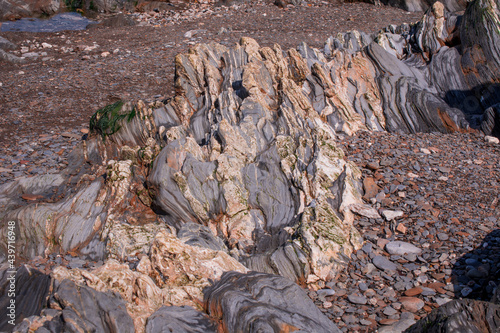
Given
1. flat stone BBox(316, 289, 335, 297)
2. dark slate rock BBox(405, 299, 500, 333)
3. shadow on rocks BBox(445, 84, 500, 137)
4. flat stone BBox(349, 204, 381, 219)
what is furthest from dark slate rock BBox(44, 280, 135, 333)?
shadow on rocks BBox(445, 84, 500, 137)

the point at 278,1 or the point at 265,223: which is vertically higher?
the point at 278,1

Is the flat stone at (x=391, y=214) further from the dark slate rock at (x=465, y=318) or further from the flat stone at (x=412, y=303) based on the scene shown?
the dark slate rock at (x=465, y=318)

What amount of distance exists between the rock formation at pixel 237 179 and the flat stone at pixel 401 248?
770 millimetres

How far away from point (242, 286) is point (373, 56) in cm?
1205

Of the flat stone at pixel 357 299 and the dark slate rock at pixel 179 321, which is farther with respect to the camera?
the flat stone at pixel 357 299

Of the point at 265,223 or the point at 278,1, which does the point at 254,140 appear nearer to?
the point at 265,223

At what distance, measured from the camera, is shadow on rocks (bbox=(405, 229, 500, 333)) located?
15.1 ft

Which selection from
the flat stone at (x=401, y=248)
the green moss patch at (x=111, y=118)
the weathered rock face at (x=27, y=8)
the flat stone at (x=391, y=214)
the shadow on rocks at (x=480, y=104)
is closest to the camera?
the flat stone at (x=401, y=248)

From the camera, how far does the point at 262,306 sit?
5766 mm

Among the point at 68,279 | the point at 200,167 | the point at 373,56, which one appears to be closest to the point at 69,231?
the point at 200,167

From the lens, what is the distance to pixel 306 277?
7.64 metres

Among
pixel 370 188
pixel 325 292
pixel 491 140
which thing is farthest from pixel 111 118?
pixel 491 140

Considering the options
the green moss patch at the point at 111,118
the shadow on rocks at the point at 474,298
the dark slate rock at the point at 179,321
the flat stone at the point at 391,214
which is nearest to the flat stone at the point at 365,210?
the flat stone at the point at 391,214

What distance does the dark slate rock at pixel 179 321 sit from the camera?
555cm
